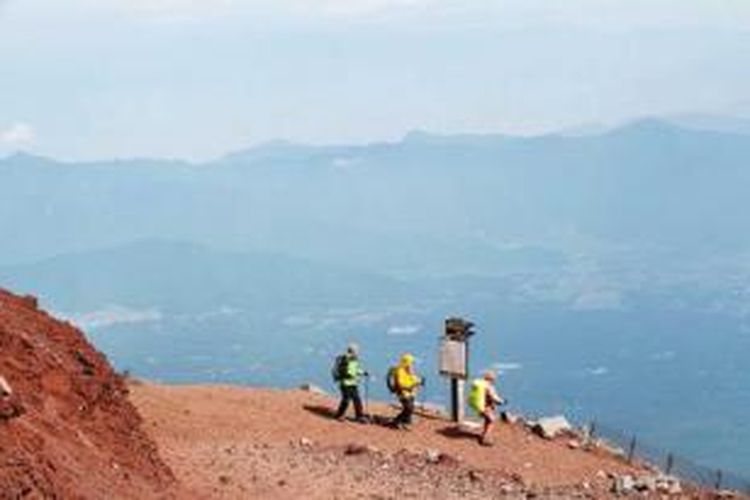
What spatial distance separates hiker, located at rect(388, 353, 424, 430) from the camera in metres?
35.7

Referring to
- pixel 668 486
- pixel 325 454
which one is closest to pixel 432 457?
pixel 325 454

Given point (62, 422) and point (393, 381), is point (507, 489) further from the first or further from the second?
point (62, 422)

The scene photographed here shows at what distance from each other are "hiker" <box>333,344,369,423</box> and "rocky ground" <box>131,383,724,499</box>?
519mm

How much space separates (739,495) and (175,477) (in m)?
17.9

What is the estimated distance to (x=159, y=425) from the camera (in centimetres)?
3256

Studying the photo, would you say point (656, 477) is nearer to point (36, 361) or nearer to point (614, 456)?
point (614, 456)

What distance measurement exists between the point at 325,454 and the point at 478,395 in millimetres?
5165

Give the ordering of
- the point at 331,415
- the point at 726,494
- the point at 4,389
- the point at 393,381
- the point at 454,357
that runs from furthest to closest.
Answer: the point at 454,357 < the point at 726,494 < the point at 331,415 < the point at 393,381 < the point at 4,389

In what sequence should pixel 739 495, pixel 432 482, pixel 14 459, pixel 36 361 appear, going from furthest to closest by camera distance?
pixel 739 495
pixel 432 482
pixel 36 361
pixel 14 459

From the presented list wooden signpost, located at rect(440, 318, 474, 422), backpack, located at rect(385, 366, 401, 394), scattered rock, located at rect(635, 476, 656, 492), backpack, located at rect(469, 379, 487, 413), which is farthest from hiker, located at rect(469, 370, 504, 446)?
scattered rock, located at rect(635, 476, 656, 492)

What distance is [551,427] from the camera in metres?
39.0

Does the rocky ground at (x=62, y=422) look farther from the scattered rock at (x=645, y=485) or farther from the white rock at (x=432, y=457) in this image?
the scattered rock at (x=645, y=485)

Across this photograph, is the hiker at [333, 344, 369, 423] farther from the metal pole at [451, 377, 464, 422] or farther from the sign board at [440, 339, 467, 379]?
the sign board at [440, 339, 467, 379]

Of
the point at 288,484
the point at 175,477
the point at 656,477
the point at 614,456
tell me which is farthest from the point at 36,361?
the point at 614,456
